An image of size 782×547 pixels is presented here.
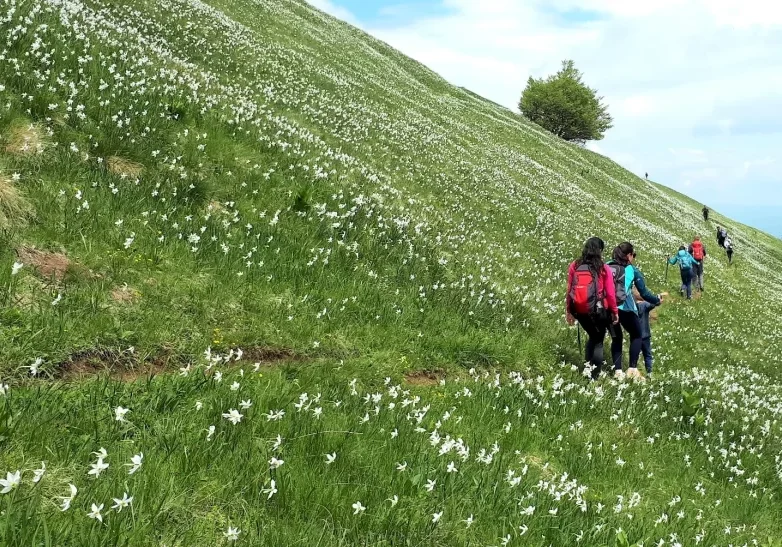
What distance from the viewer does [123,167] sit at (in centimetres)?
809

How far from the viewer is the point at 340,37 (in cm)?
4734

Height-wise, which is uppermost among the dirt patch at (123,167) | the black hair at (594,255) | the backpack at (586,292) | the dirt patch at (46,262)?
the black hair at (594,255)

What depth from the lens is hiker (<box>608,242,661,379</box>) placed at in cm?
1066

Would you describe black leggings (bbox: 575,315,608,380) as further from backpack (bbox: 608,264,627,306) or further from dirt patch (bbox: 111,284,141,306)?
dirt patch (bbox: 111,284,141,306)

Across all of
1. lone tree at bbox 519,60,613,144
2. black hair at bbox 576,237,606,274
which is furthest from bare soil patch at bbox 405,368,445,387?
lone tree at bbox 519,60,613,144

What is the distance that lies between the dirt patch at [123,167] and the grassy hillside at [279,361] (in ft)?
0.19

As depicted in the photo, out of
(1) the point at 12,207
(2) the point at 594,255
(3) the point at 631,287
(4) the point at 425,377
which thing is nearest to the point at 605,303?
(2) the point at 594,255

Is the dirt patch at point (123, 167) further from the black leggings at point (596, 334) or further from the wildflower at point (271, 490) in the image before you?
the black leggings at point (596, 334)

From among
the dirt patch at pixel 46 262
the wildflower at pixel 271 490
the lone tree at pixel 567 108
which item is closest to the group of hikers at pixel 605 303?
the wildflower at pixel 271 490

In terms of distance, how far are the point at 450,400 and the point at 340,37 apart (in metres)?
47.6

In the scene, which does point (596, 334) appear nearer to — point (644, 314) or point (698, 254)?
point (644, 314)

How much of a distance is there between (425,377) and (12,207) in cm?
584

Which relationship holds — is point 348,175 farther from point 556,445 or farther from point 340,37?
point 340,37

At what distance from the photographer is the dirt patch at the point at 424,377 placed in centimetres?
749
